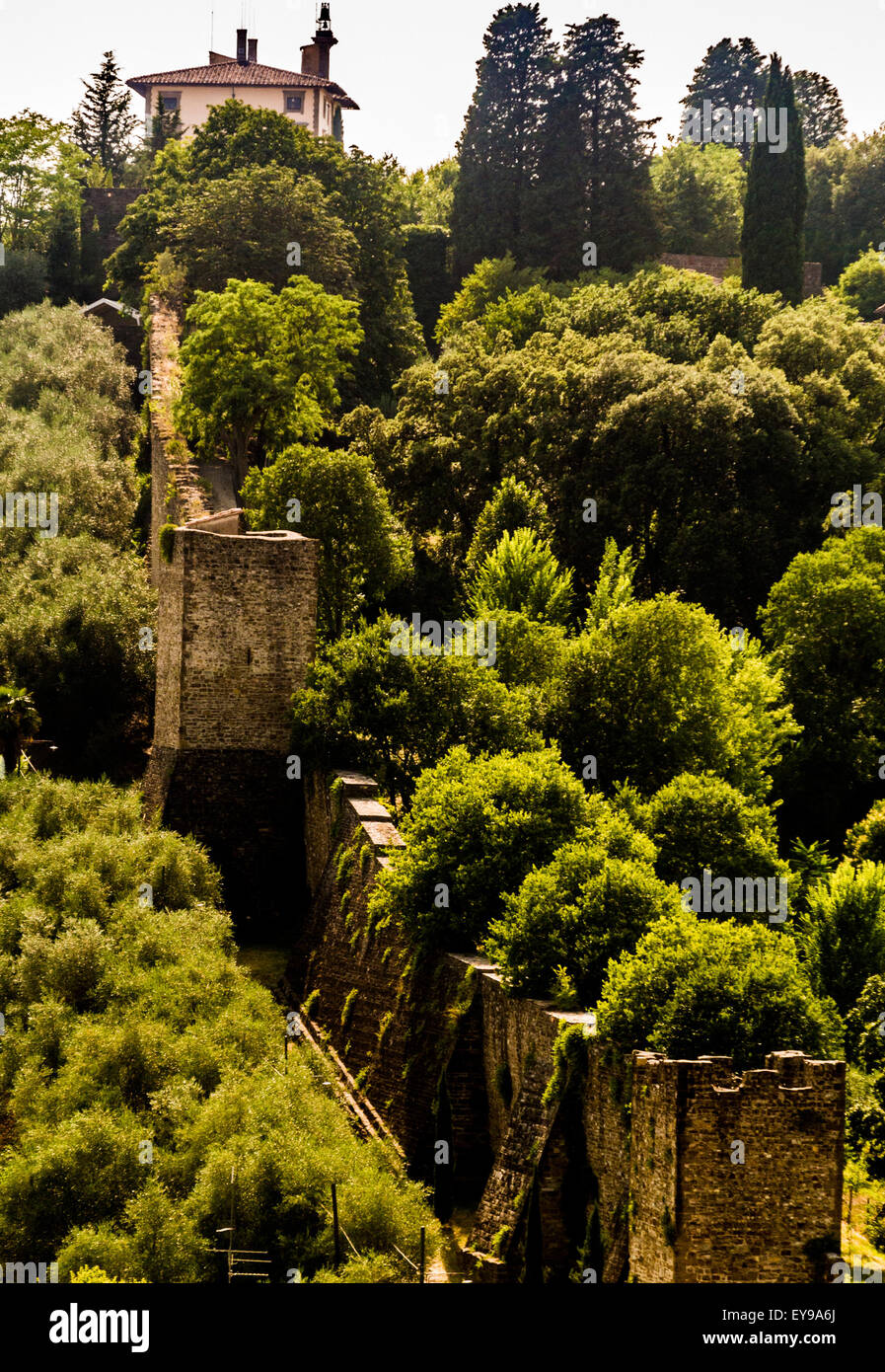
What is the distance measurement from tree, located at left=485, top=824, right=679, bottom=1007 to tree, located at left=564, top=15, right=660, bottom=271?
48493 millimetres

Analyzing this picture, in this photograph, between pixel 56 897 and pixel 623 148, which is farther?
pixel 623 148

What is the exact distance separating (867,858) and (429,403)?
18235 millimetres

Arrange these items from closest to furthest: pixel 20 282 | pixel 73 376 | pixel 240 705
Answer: pixel 240 705 < pixel 73 376 < pixel 20 282

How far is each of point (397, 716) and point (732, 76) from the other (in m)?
79.5

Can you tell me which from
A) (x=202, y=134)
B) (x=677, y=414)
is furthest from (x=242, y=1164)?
(x=202, y=134)

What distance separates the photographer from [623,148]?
72188 mm

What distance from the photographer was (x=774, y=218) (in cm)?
6712

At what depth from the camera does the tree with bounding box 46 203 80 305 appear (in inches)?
2965

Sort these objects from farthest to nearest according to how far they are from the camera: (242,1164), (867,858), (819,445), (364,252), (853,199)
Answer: (853,199) → (364,252) → (819,445) → (867,858) → (242,1164)

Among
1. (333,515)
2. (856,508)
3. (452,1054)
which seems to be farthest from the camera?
(856,508)

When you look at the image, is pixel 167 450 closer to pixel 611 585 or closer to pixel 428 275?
pixel 611 585

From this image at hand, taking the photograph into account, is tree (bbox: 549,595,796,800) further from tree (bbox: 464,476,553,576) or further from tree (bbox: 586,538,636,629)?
tree (bbox: 464,476,553,576)

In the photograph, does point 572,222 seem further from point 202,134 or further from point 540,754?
point 540,754

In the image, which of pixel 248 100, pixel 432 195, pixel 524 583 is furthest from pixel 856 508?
pixel 248 100
